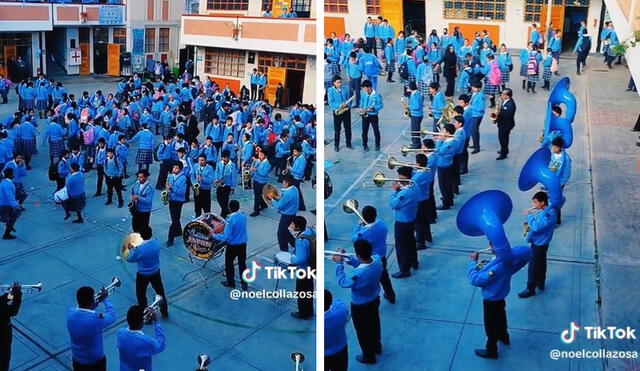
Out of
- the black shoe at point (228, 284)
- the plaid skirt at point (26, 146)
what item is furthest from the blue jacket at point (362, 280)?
the plaid skirt at point (26, 146)

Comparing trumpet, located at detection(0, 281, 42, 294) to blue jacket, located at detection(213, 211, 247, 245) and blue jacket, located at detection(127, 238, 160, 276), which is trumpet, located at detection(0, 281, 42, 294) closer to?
blue jacket, located at detection(127, 238, 160, 276)

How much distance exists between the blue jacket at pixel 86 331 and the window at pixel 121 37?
20.8 meters

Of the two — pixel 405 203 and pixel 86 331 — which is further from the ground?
pixel 405 203

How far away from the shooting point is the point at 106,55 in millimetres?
24031

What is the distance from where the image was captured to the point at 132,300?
6566mm

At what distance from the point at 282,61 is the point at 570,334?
14.7 meters

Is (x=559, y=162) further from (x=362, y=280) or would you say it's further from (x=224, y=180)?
(x=224, y=180)

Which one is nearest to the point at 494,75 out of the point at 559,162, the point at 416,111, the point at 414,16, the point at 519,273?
the point at 416,111

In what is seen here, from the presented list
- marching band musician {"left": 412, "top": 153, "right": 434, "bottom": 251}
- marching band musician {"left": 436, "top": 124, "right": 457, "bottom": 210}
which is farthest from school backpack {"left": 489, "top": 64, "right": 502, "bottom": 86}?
marching band musician {"left": 412, "top": 153, "right": 434, "bottom": 251}

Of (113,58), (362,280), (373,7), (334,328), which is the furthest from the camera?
(113,58)

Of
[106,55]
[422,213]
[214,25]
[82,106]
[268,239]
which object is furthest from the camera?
[106,55]

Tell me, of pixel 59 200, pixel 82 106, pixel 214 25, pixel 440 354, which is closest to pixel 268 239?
pixel 59 200

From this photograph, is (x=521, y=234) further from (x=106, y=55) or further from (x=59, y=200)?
(x=106, y=55)

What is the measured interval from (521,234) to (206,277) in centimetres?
349
